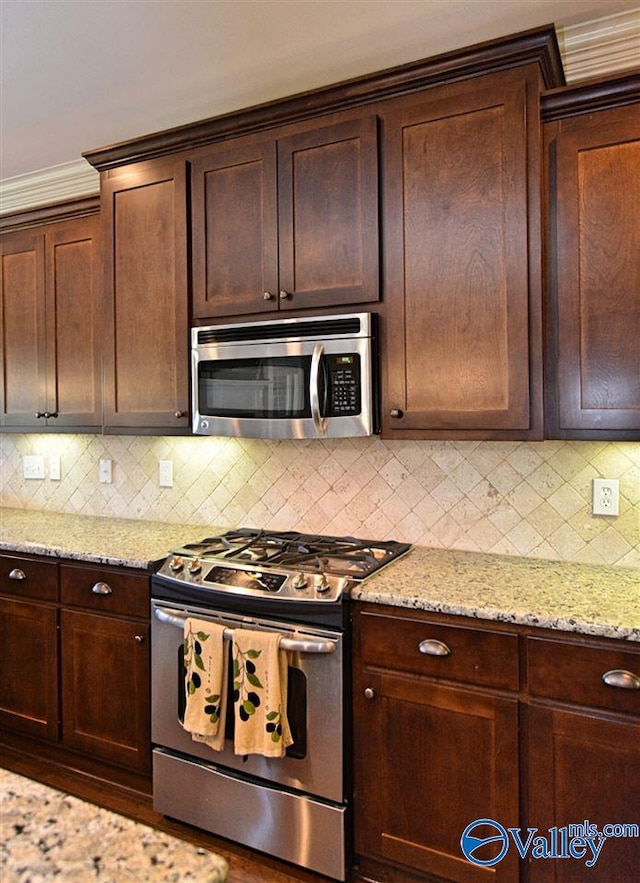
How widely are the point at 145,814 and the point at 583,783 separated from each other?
156cm

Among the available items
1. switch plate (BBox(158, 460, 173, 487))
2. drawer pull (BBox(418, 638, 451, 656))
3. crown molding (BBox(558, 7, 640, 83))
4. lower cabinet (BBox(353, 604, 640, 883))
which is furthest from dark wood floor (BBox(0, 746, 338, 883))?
crown molding (BBox(558, 7, 640, 83))

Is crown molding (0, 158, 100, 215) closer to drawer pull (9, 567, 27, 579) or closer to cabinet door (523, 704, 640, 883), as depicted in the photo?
drawer pull (9, 567, 27, 579)

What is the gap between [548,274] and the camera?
1.89 metres

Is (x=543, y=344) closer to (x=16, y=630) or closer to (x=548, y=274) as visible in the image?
(x=548, y=274)

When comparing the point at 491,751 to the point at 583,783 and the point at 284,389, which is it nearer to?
the point at 583,783

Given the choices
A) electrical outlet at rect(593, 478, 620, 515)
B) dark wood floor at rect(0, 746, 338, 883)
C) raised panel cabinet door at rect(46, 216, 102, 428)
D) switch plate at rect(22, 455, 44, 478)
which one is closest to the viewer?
dark wood floor at rect(0, 746, 338, 883)

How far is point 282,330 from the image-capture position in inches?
87.7

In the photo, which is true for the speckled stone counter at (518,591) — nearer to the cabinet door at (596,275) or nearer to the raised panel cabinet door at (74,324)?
the cabinet door at (596,275)

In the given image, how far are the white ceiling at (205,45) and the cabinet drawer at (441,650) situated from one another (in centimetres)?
192

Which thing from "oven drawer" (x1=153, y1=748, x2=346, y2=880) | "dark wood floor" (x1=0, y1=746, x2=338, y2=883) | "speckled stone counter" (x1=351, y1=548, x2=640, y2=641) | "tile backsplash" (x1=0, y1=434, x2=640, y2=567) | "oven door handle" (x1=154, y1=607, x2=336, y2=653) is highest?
"tile backsplash" (x1=0, y1=434, x2=640, y2=567)

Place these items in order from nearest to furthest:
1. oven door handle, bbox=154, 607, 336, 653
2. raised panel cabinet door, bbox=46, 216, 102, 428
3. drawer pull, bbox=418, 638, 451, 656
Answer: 1. drawer pull, bbox=418, 638, 451, 656
2. oven door handle, bbox=154, 607, 336, 653
3. raised panel cabinet door, bbox=46, 216, 102, 428

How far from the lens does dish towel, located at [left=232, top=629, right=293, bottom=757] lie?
184 centimetres

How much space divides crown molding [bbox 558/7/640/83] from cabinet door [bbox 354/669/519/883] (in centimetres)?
207

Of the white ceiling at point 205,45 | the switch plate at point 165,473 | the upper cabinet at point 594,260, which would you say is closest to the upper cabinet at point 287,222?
the white ceiling at point 205,45
